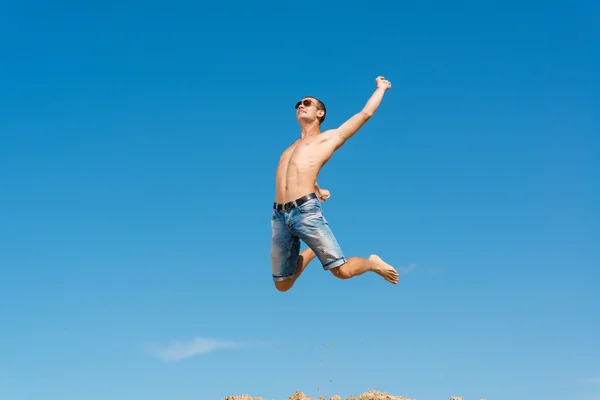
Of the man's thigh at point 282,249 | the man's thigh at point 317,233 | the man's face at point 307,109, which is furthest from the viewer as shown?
the man's face at point 307,109

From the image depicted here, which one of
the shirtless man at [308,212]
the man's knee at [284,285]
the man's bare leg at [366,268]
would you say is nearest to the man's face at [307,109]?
the shirtless man at [308,212]

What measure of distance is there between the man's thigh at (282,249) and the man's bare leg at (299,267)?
0.21 ft

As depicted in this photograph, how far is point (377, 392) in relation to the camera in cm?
959

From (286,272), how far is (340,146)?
1.81 meters

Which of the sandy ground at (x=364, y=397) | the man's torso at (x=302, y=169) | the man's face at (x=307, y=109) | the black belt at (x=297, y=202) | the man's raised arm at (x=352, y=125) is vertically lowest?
the sandy ground at (x=364, y=397)

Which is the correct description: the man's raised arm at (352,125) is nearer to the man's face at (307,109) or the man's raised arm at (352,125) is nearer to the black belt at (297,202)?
the man's face at (307,109)

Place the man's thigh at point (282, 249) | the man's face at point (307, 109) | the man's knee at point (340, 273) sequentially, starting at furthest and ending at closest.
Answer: the man's face at point (307, 109)
the man's thigh at point (282, 249)
the man's knee at point (340, 273)

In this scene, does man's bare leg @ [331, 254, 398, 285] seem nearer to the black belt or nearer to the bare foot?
the bare foot

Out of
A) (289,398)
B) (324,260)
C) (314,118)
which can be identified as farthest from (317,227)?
(289,398)

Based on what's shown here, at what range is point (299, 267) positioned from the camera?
869 centimetres

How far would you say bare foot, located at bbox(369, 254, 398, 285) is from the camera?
8.59m

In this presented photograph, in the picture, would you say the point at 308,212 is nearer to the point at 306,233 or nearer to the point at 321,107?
the point at 306,233

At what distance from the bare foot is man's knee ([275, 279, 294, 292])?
1.12m

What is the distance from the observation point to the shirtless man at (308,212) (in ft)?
26.5
